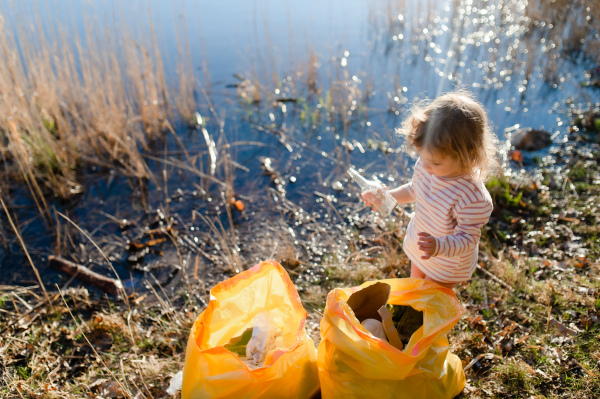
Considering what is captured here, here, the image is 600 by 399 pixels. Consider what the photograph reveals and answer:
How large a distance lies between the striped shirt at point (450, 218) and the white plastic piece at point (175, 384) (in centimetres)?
134

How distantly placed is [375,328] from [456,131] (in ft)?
2.92

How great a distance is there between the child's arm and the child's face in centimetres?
16

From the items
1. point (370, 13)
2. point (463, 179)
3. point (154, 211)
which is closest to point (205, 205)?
point (154, 211)

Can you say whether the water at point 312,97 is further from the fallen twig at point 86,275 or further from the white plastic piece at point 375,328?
the white plastic piece at point 375,328

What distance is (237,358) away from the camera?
5.38ft

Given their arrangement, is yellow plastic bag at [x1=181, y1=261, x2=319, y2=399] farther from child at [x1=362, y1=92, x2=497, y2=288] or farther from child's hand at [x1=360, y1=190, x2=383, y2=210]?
child at [x1=362, y1=92, x2=497, y2=288]

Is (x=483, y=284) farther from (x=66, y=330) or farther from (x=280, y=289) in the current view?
(x=66, y=330)

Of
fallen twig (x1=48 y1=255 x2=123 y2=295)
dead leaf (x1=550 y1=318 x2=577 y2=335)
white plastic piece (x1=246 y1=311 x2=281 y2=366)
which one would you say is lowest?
fallen twig (x1=48 y1=255 x2=123 y2=295)

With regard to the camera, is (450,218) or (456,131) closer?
(456,131)

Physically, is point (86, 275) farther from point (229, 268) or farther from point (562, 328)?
point (562, 328)

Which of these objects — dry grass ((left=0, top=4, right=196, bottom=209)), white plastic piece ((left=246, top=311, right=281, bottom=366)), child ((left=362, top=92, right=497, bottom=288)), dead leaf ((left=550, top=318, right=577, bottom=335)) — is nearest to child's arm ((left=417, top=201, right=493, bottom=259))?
child ((left=362, top=92, right=497, bottom=288))

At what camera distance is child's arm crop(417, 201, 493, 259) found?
5.58 feet

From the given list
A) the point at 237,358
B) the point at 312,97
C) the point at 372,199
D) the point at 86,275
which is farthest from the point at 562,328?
the point at 312,97

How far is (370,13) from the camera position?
8.79 metres
